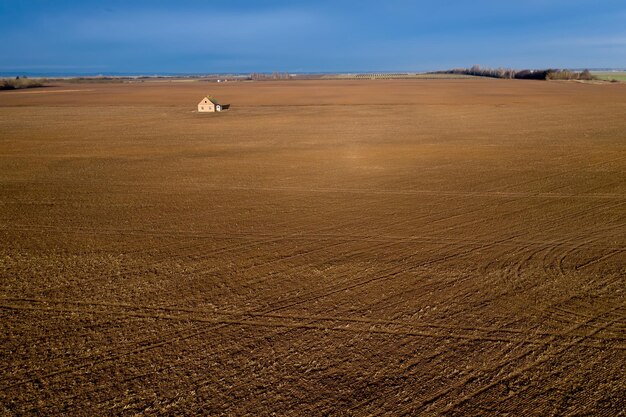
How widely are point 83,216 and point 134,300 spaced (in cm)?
621

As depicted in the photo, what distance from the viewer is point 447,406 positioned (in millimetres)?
5859

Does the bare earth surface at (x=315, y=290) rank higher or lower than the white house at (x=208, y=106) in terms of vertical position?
lower

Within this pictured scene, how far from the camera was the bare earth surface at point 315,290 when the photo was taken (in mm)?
6184

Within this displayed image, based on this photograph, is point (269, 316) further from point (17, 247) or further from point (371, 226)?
point (17, 247)

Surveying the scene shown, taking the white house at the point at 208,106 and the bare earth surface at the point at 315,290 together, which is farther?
the white house at the point at 208,106

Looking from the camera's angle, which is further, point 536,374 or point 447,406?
point 536,374

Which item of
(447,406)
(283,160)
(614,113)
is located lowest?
(447,406)

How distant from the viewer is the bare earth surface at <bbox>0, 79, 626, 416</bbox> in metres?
6.18

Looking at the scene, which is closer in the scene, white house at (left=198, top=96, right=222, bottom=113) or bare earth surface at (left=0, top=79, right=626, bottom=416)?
bare earth surface at (left=0, top=79, right=626, bottom=416)

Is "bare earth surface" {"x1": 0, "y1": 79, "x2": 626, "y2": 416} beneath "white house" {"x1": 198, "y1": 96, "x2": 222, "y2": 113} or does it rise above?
beneath

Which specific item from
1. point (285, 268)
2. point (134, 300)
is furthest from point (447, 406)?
point (134, 300)

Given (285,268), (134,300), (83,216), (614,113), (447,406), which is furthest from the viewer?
(614,113)

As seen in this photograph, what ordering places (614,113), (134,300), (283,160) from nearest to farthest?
(134,300) < (283,160) < (614,113)

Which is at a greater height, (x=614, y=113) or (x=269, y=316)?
(x=614, y=113)
